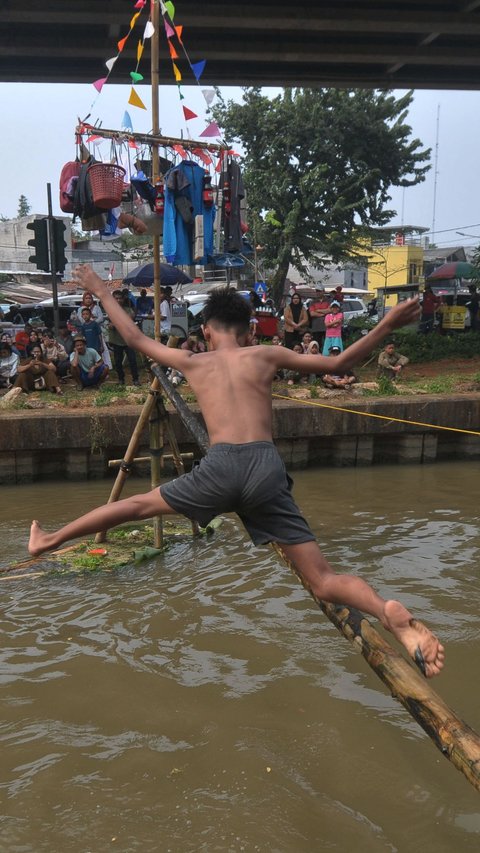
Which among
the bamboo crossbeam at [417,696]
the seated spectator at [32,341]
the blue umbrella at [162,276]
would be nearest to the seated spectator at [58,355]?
the seated spectator at [32,341]

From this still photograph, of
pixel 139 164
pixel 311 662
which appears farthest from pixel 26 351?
pixel 311 662

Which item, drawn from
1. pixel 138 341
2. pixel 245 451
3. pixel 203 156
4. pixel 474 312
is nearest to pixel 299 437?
pixel 203 156

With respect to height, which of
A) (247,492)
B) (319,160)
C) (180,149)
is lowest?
(247,492)

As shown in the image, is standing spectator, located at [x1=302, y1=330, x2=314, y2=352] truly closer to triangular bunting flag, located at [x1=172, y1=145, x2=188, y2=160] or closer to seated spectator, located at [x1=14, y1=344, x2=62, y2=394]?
seated spectator, located at [x1=14, y1=344, x2=62, y2=394]

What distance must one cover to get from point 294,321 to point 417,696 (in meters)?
11.2

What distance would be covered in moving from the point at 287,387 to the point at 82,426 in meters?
3.59

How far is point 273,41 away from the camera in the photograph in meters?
14.0

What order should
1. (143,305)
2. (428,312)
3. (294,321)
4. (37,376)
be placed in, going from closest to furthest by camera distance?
(37,376) → (294,321) → (143,305) → (428,312)

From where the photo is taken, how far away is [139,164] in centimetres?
728

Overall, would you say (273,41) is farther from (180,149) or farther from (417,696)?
(417,696)

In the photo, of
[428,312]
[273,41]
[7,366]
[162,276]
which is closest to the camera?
[7,366]

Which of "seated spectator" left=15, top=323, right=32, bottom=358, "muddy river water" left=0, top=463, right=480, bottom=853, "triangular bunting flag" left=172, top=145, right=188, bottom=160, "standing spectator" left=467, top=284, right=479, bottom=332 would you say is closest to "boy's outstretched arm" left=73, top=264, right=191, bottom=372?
"muddy river water" left=0, top=463, right=480, bottom=853

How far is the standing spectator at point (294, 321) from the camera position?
43.3 ft

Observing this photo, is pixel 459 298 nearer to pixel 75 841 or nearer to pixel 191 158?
pixel 191 158
